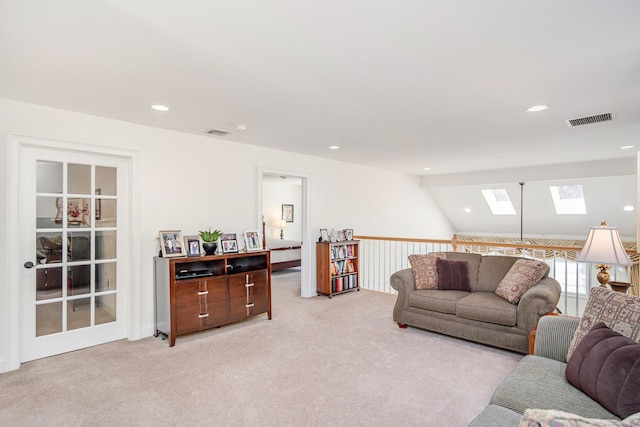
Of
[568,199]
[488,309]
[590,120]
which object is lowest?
[488,309]

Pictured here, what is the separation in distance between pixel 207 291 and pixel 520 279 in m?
3.29

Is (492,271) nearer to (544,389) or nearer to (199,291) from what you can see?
(544,389)

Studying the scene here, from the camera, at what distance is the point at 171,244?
3809 mm

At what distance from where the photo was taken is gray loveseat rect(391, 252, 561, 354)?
3125 mm

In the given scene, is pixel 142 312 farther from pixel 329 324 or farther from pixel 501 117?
pixel 501 117

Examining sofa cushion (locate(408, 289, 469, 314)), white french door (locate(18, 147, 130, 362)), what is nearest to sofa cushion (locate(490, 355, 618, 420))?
sofa cushion (locate(408, 289, 469, 314))

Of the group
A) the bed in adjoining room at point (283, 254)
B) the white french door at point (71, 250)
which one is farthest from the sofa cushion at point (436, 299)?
the bed in adjoining room at point (283, 254)

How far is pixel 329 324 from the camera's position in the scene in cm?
417

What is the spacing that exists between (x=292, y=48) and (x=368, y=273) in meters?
4.90

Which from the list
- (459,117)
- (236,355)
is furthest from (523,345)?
(236,355)

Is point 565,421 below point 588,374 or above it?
above

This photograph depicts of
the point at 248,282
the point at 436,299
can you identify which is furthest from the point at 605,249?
the point at 248,282

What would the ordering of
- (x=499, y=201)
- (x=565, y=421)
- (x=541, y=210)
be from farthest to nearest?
(x=499, y=201), (x=541, y=210), (x=565, y=421)

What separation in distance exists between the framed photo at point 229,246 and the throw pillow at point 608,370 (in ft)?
11.3
